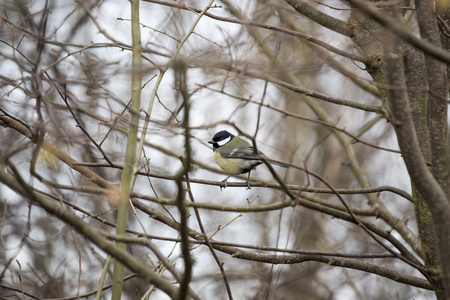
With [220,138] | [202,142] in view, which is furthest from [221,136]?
[202,142]

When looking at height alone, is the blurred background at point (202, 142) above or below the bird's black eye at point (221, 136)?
below

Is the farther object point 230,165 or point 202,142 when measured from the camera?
point 230,165

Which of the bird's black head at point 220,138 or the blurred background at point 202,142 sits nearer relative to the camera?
the blurred background at point 202,142

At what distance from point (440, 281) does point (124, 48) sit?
1.93 metres

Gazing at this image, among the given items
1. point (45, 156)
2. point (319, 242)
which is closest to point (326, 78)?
point (319, 242)

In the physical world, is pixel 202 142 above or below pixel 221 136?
below

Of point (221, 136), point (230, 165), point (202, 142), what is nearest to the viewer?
point (202, 142)

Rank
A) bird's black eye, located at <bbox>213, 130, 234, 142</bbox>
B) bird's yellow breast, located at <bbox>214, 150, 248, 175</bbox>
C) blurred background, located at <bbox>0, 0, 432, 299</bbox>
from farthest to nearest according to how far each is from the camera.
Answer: bird's black eye, located at <bbox>213, 130, 234, 142</bbox>
bird's yellow breast, located at <bbox>214, 150, 248, 175</bbox>
blurred background, located at <bbox>0, 0, 432, 299</bbox>

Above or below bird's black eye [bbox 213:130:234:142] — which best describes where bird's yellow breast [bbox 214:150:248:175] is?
below

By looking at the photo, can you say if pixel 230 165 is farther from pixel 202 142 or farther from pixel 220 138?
pixel 202 142

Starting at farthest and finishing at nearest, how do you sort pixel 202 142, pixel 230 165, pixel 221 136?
1. pixel 221 136
2. pixel 230 165
3. pixel 202 142

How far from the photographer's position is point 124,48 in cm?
282

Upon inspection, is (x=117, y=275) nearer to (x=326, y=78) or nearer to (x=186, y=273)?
(x=186, y=273)

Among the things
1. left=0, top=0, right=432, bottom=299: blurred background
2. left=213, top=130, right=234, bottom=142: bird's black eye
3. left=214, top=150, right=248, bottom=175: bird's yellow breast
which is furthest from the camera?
left=213, top=130, right=234, bottom=142: bird's black eye
